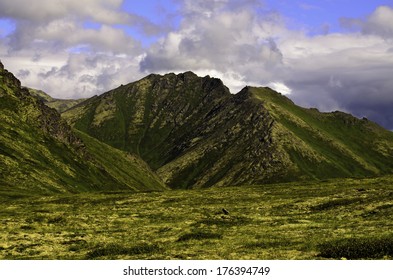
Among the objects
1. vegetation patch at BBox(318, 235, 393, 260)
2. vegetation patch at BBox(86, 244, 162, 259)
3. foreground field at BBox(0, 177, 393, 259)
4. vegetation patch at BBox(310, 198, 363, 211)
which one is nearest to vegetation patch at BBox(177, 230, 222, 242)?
foreground field at BBox(0, 177, 393, 259)

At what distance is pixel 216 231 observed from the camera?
46500 mm

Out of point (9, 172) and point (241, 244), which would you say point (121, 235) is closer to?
point (241, 244)

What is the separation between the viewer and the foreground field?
3238cm

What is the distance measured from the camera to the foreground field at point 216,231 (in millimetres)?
32375

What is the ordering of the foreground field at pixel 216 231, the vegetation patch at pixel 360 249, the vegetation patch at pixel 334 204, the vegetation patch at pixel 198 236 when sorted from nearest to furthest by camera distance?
the vegetation patch at pixel 360 249 < the foreground field at pixel 216 231 < the vegetation patch at pixel 198 236 < the vegetation patch at pixel 334 204

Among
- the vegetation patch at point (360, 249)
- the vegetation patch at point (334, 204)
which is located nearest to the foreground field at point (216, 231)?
the vegetation patch at point (360, 249)

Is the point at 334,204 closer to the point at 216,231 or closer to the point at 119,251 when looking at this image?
the point at 216,231

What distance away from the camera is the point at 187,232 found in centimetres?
4606

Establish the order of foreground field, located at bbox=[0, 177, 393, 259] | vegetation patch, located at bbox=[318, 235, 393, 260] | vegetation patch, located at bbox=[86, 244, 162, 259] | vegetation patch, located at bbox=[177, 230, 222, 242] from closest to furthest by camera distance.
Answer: vegetation patch, located at bbox=[318, 235, 393, 260] < foreground field, located at bbox=[0, 177, 393, 259] < vegetation patch, located at bbox=[86, 244, 162, 259] < vegetation patch, located at bbox=[177, 230, 222, 242]

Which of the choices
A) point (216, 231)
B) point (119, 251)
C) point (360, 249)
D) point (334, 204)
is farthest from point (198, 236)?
point (334, 204)

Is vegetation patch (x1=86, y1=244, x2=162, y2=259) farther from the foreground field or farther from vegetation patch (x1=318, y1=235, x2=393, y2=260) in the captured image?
vegetation patch (x1=318, y1=235, x2=393, y2=260)

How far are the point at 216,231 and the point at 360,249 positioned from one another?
19264mm

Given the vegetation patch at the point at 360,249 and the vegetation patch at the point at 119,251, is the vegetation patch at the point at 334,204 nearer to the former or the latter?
the vegetation patch at the point at 360,249

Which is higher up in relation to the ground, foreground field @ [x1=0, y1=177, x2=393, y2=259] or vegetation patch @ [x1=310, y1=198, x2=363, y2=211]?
vegetation patch @ [x1=310, y1=198, x2=363, y2=211]
